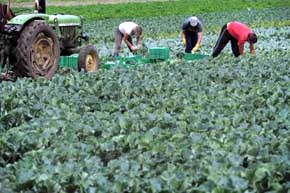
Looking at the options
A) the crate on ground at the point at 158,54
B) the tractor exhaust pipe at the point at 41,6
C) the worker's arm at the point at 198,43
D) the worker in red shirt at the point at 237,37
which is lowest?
the crate on ground at the point at 158,54

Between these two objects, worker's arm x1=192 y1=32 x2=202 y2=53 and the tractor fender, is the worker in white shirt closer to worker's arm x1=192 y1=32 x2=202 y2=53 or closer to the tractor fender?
worker's arm x1=192 y1=32 x2=202 y2=53

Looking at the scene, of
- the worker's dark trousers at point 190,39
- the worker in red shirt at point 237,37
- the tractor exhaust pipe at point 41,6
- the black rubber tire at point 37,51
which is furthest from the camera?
the worker's dark trousers at point 190,39

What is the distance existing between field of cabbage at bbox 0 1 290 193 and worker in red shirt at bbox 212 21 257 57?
2876 millimetres

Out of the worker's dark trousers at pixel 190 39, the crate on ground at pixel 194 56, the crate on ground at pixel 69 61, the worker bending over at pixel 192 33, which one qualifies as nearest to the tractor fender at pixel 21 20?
the crate on ground at pixel 69 61

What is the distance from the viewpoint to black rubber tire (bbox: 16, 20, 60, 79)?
36.3ft

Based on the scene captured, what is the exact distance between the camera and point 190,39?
648 inches

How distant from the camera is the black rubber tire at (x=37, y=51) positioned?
1107cm

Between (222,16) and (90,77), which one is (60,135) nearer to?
(90,77)

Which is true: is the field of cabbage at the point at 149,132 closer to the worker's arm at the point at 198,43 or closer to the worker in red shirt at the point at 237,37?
the worker in red shirt at the point at 237,37

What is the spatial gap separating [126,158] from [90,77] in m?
4.66

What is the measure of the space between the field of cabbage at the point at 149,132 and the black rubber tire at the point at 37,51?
106 centimetres

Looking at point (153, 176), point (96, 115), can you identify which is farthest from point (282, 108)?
point (153, 176)

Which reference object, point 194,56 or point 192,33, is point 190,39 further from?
point 194,56

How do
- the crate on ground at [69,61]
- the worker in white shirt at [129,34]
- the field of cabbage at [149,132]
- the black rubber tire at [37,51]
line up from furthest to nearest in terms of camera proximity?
the worker in white shirt at [129,34], the crate on ground at [69,61], the black rubber tire at [37,51], the field of cabbage at [149,132]
